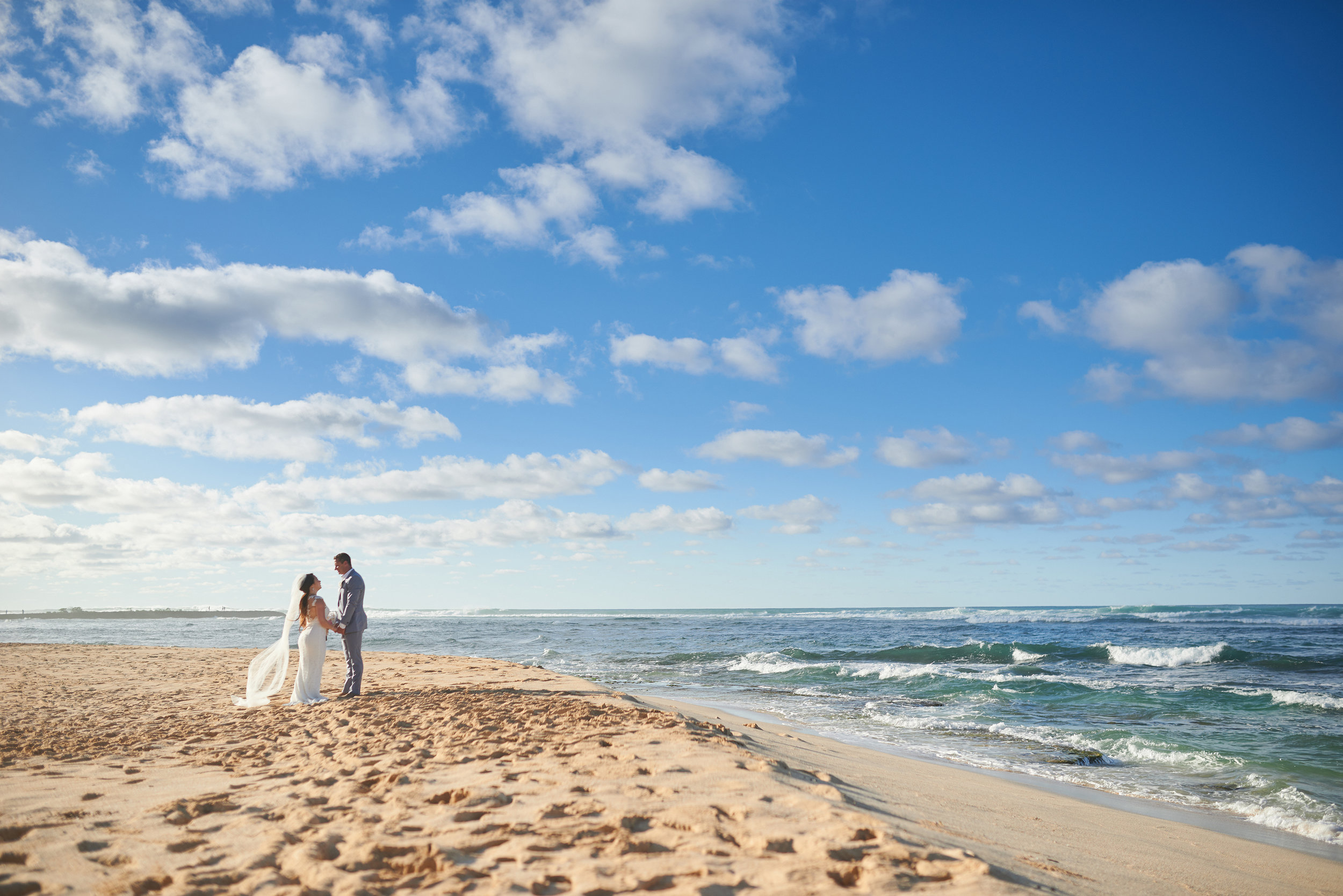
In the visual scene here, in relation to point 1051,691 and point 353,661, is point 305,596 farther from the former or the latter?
point 1051,691

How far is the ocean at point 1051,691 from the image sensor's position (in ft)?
28.5

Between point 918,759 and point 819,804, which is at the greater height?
point 819,804

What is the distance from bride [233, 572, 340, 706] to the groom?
0.18 m

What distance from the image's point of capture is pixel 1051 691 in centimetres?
1533

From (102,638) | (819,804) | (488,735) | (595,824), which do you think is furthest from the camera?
(102,638)

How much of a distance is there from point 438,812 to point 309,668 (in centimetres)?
632

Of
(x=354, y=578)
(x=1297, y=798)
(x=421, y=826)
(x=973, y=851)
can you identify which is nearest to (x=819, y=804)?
(x=973, y=851)

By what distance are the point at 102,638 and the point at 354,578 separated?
3421cm

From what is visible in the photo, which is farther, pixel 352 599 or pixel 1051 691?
pixel 1051 691

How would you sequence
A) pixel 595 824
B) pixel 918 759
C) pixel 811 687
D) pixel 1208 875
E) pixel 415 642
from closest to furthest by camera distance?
pixel 595 824 → pixel 1208 875 → pixel 918 759 → pixel 811 687 → pixel 415 642

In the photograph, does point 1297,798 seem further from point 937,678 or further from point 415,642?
point 415,642

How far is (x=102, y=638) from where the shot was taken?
33.6 m

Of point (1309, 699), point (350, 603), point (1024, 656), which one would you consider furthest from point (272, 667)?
point (1024, 656)

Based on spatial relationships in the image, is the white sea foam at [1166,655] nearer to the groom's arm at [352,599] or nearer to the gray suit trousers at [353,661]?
the gray suit trousers at [353,661]
